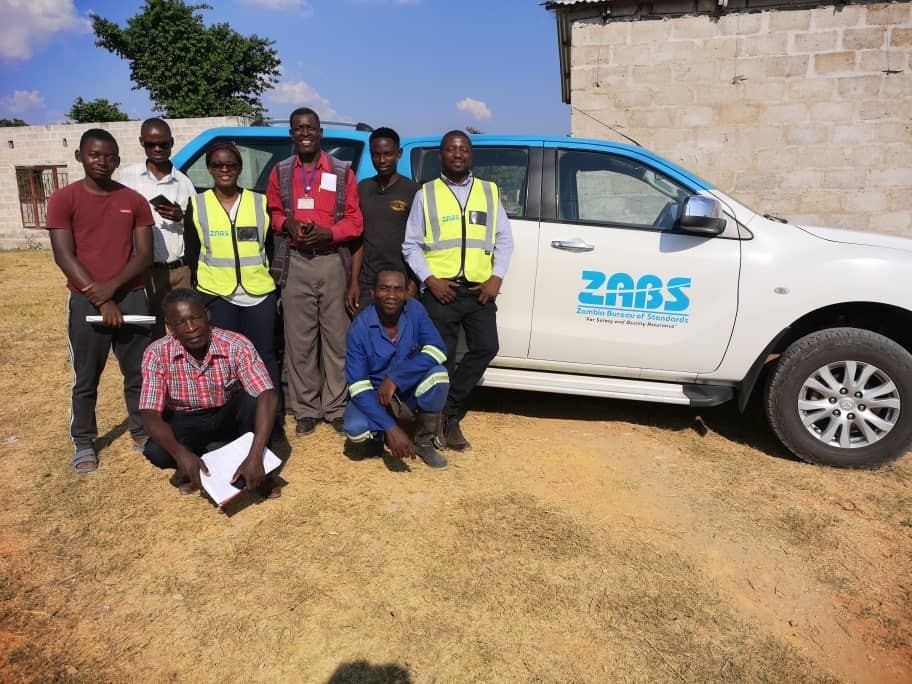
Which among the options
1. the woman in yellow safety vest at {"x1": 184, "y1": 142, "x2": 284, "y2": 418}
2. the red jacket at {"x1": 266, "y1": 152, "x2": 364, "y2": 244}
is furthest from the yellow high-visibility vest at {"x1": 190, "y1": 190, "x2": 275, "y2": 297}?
the red jacket at {"x1": 266, "y1": 152, "x2": 364, "y2": 244}

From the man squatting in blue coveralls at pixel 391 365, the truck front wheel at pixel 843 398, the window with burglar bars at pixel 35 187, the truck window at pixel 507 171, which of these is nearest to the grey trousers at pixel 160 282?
the man squatting in blue coveralls at pixel 391 365

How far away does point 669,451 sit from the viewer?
3.95 metres

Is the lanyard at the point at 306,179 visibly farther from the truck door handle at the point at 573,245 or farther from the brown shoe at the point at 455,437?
the brown shoe at the point at 455,437

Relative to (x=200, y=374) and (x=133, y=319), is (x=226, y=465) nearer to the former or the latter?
(x=200, y=374)

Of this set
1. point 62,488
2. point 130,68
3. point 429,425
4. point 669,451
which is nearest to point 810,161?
point 669,451

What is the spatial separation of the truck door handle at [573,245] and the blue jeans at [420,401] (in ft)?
3.44

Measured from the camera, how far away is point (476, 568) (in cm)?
271

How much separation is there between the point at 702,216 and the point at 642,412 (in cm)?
168

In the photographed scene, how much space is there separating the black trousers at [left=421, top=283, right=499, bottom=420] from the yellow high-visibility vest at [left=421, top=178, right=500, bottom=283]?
137 mm

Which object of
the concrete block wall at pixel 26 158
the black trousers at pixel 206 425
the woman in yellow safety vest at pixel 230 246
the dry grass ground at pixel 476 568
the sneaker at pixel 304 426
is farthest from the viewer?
the concrete block wall at pixel 26 158

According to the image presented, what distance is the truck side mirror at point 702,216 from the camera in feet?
11.2

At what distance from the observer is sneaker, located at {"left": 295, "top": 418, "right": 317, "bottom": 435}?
414cm

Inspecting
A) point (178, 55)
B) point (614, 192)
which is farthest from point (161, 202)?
point (178, 55)

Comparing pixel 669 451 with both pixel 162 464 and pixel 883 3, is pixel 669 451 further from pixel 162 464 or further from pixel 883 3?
pixel 883 3
